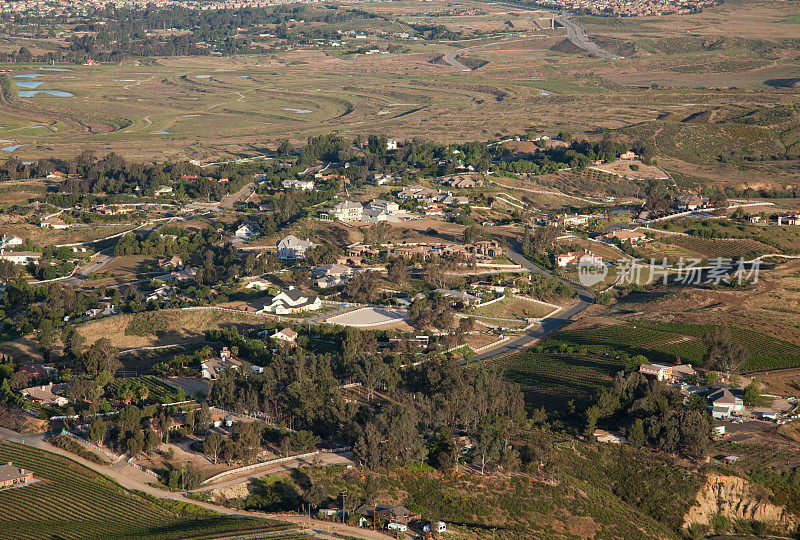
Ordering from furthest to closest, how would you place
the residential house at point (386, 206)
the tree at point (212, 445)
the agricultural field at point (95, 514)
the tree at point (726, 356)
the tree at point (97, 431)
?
the residential house at point (386, 206), the tree at point (726, 356), the tree at point (97, 431), the tree at point (212, 445), the agricultural field at point (95, 514)

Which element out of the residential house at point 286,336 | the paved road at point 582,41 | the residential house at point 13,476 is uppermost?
the paved road at point 582,41

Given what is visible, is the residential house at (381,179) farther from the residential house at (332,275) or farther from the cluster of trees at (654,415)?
A: the cluster of trees at (654,415)

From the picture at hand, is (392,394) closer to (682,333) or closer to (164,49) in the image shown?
(682,333)

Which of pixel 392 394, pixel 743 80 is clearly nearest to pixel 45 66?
pixel 743 80

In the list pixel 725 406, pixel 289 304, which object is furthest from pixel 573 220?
pixel 725 406

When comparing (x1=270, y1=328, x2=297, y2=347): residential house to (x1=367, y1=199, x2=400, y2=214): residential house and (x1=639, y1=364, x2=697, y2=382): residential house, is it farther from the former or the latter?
(x1=367, y1=199, x2=400, y2=214): residential house

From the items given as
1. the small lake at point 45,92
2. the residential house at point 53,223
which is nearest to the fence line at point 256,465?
the residential house at point 53,223

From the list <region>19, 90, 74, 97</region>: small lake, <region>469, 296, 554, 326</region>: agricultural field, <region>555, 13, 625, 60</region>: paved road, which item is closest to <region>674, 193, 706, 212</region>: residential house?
<region>469, 296, 554, 326</region>: agricultural field
